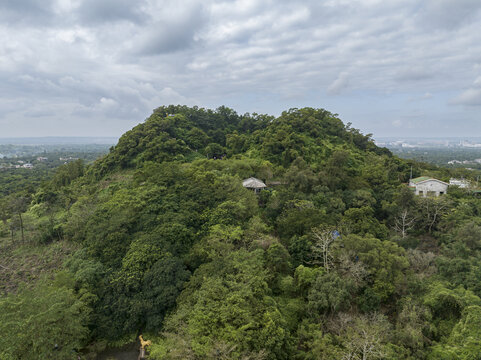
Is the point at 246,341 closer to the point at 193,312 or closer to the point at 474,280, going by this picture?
the point at 193,312

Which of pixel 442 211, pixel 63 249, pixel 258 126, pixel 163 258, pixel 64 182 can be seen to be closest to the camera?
pixel 163 258

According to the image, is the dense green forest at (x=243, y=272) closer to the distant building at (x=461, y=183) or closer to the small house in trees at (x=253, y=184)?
the small house in trees at (x=253, y=184)

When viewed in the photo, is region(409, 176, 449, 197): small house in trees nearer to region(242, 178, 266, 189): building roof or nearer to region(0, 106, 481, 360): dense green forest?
region(0, 106, 481, 360): dense green forest

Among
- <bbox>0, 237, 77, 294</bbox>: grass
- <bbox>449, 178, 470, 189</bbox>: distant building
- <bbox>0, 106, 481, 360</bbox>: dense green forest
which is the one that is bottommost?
<bbox>0, 237, 77, 294</bbox>: grass

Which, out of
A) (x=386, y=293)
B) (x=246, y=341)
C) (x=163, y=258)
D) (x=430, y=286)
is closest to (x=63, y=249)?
(x=163, y=258)

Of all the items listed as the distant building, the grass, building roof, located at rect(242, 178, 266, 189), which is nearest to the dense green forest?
the grass

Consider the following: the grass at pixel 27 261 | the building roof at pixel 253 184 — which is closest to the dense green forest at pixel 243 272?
the grass at pixel 27 261

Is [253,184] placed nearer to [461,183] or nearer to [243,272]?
[243,272]

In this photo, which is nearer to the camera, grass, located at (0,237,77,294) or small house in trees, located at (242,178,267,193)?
grass, located at (0,237,77,294)
